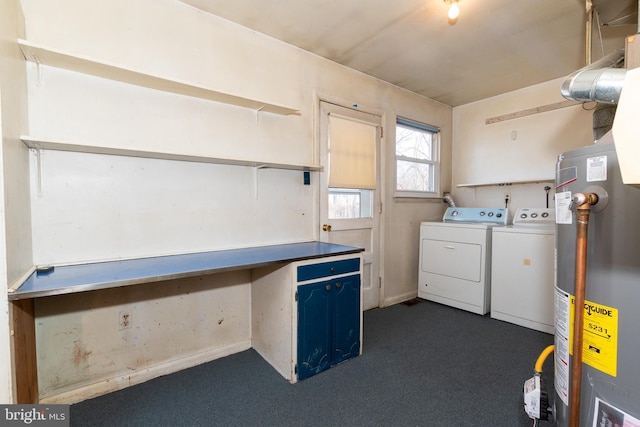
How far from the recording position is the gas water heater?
847 millimetres

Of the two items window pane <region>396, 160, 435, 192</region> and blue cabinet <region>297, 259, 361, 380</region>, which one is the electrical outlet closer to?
blue cabinet <region>297, 259, 361, 380</region>

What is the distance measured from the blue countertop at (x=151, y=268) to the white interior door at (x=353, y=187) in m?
0.67

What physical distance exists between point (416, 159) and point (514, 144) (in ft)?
3.78

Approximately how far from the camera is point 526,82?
338 cm

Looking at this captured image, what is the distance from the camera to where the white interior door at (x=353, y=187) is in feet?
9.59

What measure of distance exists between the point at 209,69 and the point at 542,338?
3608mm

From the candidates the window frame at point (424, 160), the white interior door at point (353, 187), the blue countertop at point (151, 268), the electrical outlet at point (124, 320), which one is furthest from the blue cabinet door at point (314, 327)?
the window frame at point (424, 160)

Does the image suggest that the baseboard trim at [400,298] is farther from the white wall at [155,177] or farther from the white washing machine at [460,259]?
the white wall at [155,177]

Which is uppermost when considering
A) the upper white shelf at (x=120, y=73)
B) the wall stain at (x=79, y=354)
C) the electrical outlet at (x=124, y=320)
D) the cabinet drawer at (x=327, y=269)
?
the upper white shelf at (x=120, y=73)

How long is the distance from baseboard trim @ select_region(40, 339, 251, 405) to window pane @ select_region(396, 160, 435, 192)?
2.54 meters

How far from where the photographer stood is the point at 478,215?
3.60 meters

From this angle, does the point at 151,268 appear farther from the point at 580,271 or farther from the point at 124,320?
the point at 580,271

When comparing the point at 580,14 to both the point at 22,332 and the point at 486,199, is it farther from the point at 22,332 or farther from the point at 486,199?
the point at 22,332

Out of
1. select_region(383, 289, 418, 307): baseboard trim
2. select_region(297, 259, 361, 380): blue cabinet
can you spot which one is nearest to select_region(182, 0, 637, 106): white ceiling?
select_region(297, 259, 361, 380): blue cabinet
